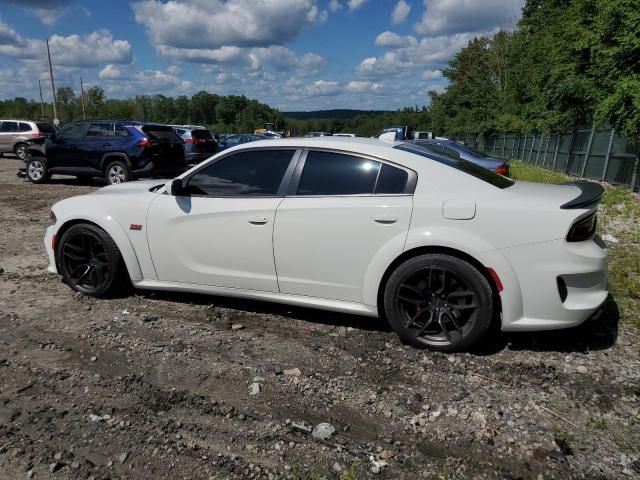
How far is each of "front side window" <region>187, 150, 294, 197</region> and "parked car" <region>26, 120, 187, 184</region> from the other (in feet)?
28.7

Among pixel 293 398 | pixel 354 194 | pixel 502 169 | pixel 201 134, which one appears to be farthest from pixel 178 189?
pixel 201 134

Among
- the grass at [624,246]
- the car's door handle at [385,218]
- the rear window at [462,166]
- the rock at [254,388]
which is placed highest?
the rear window at [462,166]

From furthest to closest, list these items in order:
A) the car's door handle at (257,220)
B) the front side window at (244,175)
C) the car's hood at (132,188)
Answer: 1. the car's hood at (132,188)
2. the front side window at (244,175)
3. the car's door handle at (257,220)

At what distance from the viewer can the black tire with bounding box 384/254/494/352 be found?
11.3ft

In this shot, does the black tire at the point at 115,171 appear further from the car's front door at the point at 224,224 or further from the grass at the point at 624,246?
the grass at the point at 624,246

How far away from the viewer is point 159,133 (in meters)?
12.8

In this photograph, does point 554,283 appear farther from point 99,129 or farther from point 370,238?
point 99,129

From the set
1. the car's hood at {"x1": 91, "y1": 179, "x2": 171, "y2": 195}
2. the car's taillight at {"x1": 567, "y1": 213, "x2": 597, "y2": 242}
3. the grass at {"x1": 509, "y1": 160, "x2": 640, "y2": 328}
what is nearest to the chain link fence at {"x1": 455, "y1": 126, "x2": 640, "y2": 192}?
the grass at {"x1": 509, "y1": 160, "x2": 640, "y2": 328}

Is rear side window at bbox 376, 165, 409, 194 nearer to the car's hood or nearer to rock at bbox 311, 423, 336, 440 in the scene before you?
rock at bbox 311, 423, 336, 440

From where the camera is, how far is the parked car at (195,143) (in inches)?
728

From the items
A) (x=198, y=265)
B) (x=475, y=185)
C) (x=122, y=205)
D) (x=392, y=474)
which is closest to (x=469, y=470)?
(x=392, y=474)

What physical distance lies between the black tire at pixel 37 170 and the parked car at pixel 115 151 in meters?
0.38

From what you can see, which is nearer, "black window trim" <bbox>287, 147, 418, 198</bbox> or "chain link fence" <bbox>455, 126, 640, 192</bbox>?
"black window trim" <bbox>287, 147, 418, 198</bbox>

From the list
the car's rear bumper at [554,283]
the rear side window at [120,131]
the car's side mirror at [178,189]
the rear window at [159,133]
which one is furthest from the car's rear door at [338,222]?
the rear side window at [120,131]
